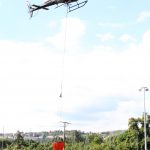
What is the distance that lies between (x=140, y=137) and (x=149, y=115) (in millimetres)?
5366

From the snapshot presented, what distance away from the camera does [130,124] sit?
102 metres

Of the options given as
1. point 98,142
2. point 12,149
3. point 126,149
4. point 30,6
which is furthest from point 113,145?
point 30,6

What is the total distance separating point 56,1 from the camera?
109ft

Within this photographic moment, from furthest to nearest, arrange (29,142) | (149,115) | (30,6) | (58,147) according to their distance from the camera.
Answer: (29,142) → (149,115) → (30,6) → (58,147)

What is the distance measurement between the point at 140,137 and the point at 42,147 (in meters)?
33.9

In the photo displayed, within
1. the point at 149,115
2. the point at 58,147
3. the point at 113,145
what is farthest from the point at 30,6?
the point at 113,145

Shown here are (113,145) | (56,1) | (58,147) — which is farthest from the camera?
(113,145)

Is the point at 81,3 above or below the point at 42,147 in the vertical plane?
above

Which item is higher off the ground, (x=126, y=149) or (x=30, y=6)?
(x=30, y=6)

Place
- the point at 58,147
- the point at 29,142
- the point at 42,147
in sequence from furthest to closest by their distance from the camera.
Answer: the point at 29,142
the point at 42,147
the point at 58,147

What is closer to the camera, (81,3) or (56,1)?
(81,3)

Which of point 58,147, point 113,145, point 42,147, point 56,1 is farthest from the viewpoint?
point 42,147

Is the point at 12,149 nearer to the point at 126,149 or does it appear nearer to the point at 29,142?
the point at 29,142

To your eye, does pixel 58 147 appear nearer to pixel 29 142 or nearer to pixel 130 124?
pixel 130 124
